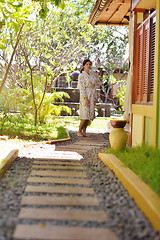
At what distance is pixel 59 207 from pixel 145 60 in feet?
11.8

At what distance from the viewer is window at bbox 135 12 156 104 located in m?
4.97

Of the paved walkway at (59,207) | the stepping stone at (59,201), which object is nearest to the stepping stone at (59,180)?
the paved walkway at (59,207)

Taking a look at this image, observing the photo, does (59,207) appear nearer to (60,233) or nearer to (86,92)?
(60,233)

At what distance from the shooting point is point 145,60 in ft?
17.7

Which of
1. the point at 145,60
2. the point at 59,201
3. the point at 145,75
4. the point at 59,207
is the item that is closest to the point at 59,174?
the point at 59,201

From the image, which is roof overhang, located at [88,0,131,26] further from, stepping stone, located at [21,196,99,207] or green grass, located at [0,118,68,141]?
stepping stone, located at [21,196,99,207]

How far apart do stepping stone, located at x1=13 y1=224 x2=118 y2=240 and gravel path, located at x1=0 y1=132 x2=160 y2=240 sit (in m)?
0.06

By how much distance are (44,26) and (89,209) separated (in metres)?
9.09

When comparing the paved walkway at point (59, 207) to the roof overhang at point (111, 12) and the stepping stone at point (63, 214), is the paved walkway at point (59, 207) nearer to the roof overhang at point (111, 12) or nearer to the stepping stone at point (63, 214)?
the stepping stone at point (63, 214)

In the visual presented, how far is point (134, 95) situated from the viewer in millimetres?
5832

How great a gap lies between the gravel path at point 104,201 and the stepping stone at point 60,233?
0.21 feet

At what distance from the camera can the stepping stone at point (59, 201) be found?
2.58 meters

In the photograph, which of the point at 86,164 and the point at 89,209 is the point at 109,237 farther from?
the point at 86,164

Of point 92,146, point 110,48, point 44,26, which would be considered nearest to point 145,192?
point 92,146
